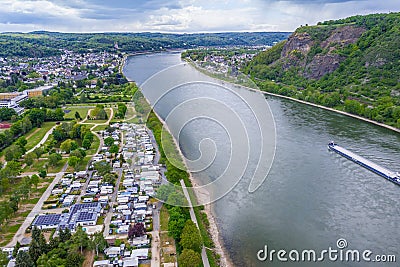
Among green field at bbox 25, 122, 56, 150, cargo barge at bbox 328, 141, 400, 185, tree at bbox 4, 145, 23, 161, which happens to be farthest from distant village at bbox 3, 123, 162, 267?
cargo barge at bbox 328, 141, 400, 185

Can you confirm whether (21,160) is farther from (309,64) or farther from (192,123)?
(309,64)

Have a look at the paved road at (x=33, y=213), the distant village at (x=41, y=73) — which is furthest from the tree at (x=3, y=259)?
the distant village at (x=41, y=73)

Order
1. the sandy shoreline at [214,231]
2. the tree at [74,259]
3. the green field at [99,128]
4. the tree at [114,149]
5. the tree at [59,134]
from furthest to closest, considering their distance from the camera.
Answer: the green field at [99,128]
the tree at [59,134]
the tree at [114,149]
the sandy shoreline at [214,231]
the tree at [74,259]

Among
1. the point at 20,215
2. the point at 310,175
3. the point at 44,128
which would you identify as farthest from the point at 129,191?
the point at 44,128

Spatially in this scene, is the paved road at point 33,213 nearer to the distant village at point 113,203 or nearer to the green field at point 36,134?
the distant village at point 113,203

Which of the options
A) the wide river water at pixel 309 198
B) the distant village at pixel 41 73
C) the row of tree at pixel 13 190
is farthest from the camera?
the distant village at pixel 41 73

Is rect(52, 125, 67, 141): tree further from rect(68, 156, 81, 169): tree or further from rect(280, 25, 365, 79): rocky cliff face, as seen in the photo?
rect(280, 25, 365, 79): rocky cliff face
